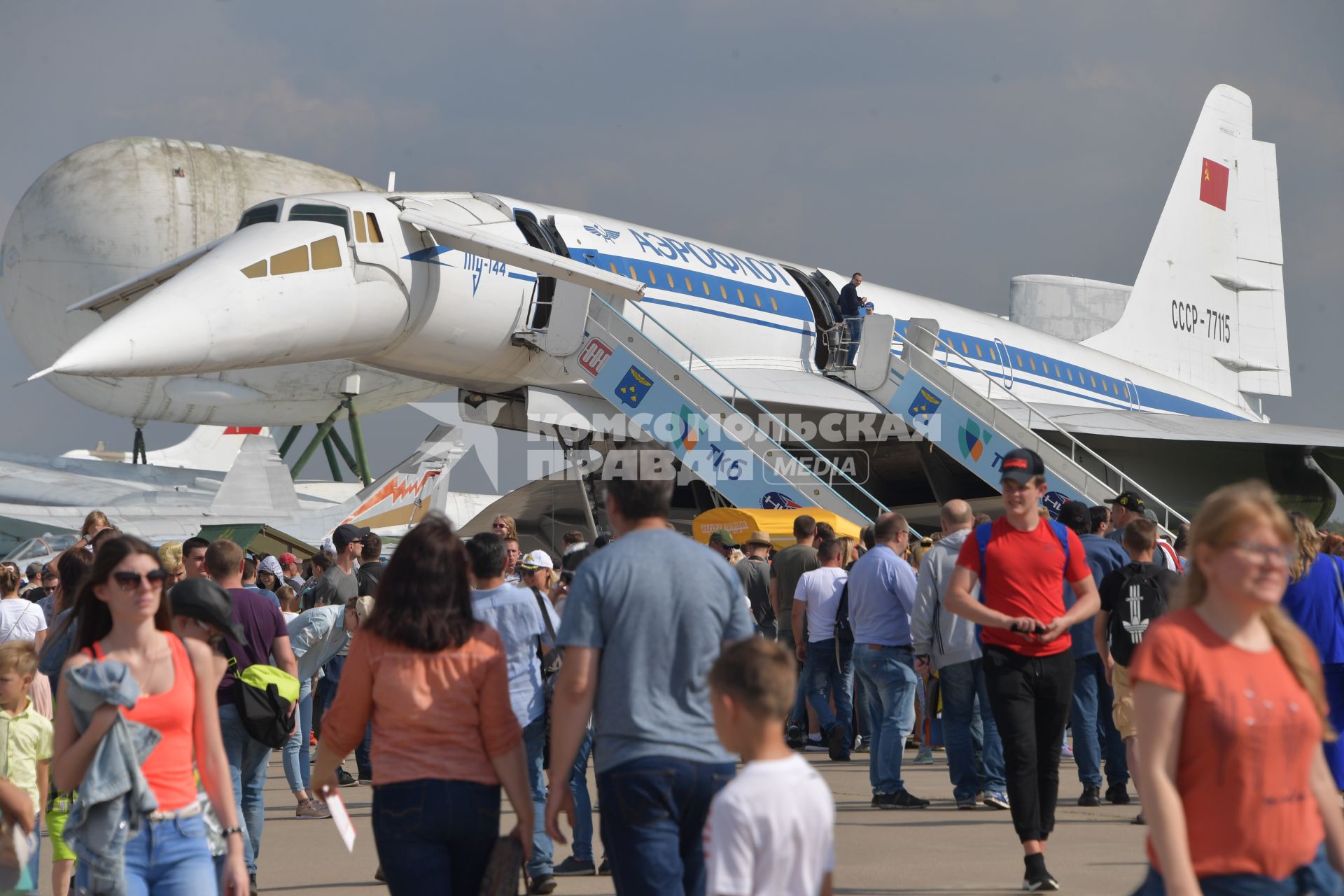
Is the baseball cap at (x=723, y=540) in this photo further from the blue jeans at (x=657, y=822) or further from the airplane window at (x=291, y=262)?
the blue jeans at (x=657, y=822)

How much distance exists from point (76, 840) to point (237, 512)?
22241 millimetres

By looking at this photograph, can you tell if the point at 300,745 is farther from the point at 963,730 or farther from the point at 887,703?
the point at 963,730

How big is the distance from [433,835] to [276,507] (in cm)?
2275

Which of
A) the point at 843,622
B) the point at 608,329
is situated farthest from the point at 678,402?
the point at 843,622

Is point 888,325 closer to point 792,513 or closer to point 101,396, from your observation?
point 792,513

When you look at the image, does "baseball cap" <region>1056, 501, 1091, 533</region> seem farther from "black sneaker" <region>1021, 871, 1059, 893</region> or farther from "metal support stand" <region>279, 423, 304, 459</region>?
"metal support stand" <region>279, 423, 304, 459</region>

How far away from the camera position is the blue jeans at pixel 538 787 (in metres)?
6.24

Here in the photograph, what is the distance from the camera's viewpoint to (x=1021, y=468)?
20.7 ft

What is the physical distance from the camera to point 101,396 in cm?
4325

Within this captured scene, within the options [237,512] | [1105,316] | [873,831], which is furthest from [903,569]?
[1105,316]

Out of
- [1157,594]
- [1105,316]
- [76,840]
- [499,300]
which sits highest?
[1105,316]

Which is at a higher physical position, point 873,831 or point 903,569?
point 903,569

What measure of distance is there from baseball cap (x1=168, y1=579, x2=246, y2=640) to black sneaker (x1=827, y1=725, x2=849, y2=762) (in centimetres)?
640

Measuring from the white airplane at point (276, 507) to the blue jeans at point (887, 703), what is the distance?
558 inches
